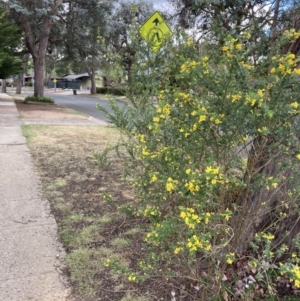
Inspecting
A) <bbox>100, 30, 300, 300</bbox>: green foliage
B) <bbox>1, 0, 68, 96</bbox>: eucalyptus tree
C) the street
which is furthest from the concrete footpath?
<bbox>1, 0, 68, 96</bbox>: eucalyptus tree

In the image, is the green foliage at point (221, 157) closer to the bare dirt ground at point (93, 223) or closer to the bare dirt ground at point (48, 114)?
the bare dirt ground at point (93, 223)

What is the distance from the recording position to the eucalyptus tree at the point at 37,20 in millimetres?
16219

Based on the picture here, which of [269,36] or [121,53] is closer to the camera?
[269,36]

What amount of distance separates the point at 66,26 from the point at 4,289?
19842mm

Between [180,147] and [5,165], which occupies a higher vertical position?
[180,147]

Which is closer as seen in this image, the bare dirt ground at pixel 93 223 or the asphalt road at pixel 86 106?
the bare dirt ground at pixel 93 223

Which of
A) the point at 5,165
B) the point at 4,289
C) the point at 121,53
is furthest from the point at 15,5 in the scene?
the point at 4,289

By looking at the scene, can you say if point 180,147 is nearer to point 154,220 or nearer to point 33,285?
point 154,220

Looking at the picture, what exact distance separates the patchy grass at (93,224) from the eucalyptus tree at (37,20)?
39.4 feet

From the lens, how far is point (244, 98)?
Answer: 1681 millimetres

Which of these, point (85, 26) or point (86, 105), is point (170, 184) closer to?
point (85, 26)

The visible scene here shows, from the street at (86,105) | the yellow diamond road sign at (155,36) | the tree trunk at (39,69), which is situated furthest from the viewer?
the tree trunk at (39,69)

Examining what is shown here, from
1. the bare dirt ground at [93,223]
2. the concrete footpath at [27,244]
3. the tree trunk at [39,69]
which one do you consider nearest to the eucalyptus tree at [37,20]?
the tree trunk at [39,69]

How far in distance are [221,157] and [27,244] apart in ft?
6.56
